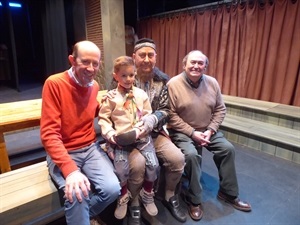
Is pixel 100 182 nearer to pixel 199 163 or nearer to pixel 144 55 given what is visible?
pixel 199 163

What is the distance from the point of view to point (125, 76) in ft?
4.50

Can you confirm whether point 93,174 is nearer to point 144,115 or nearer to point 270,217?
point 144,115

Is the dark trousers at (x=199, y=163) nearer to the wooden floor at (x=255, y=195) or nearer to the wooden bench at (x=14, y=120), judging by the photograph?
the wooden floor at (x=255, y=195)

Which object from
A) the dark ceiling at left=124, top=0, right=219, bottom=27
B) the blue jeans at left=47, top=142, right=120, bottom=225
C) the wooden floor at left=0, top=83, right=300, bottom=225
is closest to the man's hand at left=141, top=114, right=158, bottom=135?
the blue jeans at left=47, top=142, right=120, bottom=225

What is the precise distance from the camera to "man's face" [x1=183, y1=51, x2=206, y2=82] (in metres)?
1.69

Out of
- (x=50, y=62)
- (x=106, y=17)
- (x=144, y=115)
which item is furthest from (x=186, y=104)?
(x=50, y=62)

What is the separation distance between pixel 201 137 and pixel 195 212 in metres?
0.53

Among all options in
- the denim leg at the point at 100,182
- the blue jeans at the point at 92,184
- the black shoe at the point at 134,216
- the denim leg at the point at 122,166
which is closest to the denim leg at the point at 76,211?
the blue jeans at the point at 92,184

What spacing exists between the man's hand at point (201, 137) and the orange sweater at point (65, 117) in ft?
2.49

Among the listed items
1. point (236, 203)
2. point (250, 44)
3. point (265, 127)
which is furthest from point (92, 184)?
point (250, 44)

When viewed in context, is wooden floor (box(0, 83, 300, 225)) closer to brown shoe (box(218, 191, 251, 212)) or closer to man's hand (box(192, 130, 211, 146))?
brown shoe (box(218, 191, 251, 212))

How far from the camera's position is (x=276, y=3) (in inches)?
119

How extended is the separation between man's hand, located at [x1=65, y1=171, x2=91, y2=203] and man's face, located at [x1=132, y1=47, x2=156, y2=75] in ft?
2.79

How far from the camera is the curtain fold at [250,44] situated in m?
3.01
